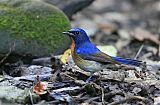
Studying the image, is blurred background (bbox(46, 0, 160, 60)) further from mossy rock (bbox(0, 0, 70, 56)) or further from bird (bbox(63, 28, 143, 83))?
bird (bbox(63, 28, 143, 83))

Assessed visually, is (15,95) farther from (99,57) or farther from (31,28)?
(31,28)

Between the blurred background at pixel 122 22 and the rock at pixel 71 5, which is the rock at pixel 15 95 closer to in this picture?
the blurred background at pixel 122 22

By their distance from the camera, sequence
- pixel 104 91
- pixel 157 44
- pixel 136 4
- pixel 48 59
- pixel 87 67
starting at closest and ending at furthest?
pixel 104 91
pixel 87 67
pixel 48 59
pixel 157 44
pixel 136 4

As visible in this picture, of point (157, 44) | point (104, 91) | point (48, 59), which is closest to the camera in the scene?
point (104, 91)

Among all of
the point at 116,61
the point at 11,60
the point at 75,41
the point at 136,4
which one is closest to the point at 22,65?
the point at 11,60

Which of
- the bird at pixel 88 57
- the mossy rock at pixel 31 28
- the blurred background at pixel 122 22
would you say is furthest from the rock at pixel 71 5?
the bird at pixel 88 57

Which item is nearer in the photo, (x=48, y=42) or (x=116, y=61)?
(x=116, y=61)

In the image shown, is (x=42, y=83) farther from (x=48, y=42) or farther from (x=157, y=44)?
(x=157, y=44)
